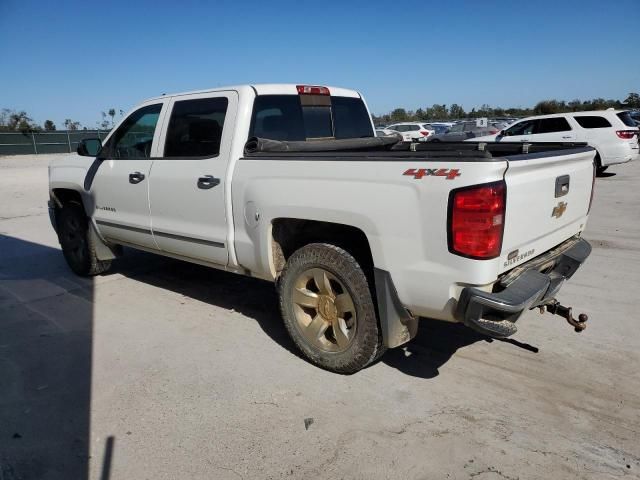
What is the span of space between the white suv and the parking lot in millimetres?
9924

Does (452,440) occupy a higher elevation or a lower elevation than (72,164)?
lower

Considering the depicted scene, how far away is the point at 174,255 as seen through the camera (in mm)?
4625

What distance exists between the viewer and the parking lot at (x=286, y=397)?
8.51ft

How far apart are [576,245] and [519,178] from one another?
125 centimetres

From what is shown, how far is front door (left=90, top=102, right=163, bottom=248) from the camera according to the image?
4652 mm

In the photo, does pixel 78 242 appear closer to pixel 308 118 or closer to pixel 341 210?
pixel 308 118

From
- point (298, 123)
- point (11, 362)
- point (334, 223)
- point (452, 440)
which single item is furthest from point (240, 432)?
point (298, 123)

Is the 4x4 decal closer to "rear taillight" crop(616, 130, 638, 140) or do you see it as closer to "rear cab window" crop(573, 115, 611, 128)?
"rear taillight" crop(616, 130, 638, 140)

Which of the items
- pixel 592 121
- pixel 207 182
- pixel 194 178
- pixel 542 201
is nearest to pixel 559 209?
pixel 542 201

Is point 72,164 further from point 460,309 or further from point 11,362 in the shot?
point 460,309

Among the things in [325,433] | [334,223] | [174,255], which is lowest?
[325,433]

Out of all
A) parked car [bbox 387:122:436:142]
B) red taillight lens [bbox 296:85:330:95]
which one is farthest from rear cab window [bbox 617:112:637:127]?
parked car [bbox 387:122:436:142]

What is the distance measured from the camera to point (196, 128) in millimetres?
4223

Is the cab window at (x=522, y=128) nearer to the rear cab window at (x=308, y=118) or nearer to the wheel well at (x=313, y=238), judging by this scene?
the rear cab window at (x=308, y=118)
